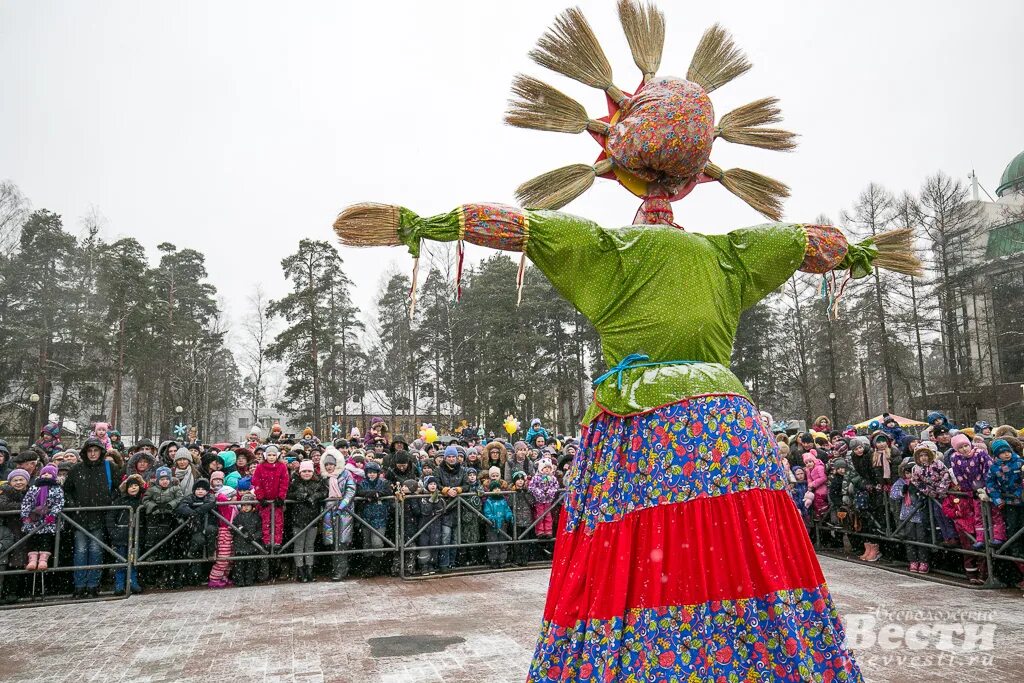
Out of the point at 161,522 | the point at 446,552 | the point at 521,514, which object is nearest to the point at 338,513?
the point at 446,552

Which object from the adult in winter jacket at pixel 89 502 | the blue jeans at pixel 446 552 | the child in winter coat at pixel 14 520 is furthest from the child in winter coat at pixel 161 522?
the blue jeans at pixel 446 552

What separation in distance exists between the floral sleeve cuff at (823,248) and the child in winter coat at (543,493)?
24.5ft

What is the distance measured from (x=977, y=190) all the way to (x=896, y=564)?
4295 centimetres

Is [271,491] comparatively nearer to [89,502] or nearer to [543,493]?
[89,502]

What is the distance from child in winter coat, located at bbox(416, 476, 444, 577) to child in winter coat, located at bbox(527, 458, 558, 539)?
1.33 m

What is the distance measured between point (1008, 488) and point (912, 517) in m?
1.49

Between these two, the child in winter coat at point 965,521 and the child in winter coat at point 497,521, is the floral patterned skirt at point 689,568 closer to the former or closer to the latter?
the child in winter coat at point 965,521

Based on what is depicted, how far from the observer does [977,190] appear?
1726 inches

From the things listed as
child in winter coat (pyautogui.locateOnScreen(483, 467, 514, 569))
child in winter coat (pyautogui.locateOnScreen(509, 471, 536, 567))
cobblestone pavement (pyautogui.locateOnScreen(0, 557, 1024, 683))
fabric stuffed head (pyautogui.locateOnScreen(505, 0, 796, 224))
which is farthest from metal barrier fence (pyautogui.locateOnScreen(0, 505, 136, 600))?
fabric stuffed head (pyautogui.locateOnScreen(505, 0, 796, 224))

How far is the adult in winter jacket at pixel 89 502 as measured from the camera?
8469mm

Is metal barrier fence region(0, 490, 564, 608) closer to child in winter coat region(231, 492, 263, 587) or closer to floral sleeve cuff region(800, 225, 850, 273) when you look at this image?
child in winter coat region(231, 492, 263, 587)

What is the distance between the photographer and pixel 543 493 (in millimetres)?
10320

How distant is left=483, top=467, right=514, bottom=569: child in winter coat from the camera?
10.2 metres

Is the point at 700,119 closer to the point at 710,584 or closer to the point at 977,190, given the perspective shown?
the point at 710,584
